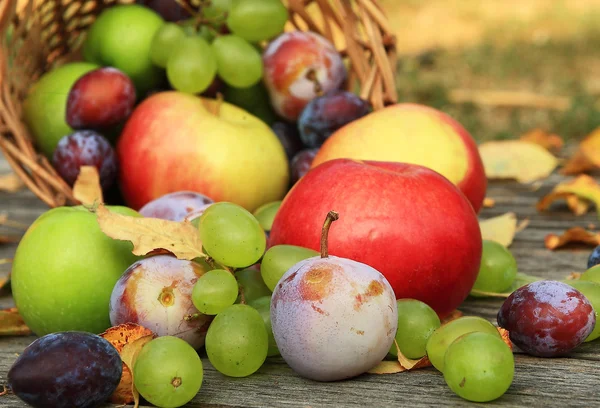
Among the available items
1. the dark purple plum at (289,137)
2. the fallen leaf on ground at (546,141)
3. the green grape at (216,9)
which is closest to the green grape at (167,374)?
the dark purple plum at (289,137)

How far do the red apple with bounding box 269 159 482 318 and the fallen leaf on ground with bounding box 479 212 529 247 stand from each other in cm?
44

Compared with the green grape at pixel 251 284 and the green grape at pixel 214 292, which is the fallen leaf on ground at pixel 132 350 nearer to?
the green grape at pixel 214 292

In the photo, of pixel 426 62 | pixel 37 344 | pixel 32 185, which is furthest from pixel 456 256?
pixel 426 62

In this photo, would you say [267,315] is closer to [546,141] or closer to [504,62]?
[546,141]

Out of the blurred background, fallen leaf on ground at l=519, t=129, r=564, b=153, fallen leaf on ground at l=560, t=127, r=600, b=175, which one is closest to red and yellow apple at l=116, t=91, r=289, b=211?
fallen leaf on ground at l=560, t=127, r=600, b=175

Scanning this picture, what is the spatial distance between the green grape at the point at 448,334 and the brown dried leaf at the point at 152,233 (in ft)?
0.97

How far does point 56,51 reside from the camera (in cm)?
177

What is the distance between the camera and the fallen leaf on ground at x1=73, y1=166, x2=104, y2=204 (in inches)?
50.6

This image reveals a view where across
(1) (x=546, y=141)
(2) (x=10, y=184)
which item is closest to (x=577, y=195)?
(1) (x=546, y=141)

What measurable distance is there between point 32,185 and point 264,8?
1.86ft

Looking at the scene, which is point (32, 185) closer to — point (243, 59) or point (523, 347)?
point (243, 59)

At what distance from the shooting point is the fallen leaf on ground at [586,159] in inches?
80.3

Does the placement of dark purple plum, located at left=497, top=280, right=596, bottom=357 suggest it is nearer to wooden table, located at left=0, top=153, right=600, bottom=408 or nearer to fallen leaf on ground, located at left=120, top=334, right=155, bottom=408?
wooden table, located at left=0, top=153, right=600, bottom=408

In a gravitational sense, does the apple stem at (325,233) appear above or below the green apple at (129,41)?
above
